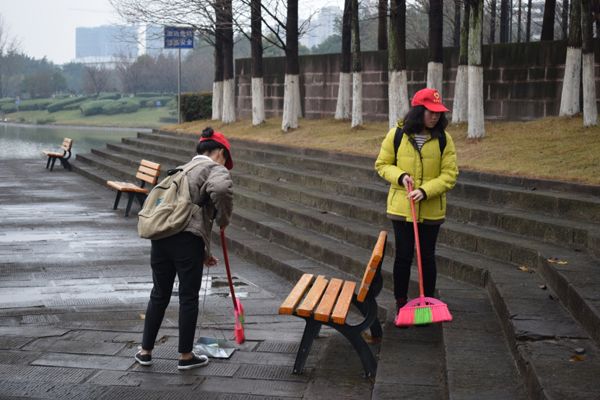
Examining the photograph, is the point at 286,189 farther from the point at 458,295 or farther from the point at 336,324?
the point at 336,324

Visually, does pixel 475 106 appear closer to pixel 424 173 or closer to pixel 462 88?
pixel 462 88


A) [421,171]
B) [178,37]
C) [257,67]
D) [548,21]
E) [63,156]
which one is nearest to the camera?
[421,171]

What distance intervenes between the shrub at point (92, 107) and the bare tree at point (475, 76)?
55.1 meters

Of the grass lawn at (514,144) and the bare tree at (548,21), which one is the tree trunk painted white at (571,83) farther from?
the bare tree at (548,21)

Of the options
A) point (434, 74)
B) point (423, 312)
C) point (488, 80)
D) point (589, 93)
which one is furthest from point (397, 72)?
point (423, 312)

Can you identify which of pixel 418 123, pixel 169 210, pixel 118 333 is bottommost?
pixel 118 333

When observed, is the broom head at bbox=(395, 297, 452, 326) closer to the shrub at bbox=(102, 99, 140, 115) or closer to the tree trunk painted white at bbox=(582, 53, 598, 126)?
the tree trunk painted white at bbox=(582, 53, 598, 126)

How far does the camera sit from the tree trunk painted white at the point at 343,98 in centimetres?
2261

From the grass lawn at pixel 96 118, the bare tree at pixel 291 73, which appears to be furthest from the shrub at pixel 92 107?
the bare tree at pixel 291 73

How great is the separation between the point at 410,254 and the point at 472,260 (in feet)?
5.07

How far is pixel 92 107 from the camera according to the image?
70062 mm

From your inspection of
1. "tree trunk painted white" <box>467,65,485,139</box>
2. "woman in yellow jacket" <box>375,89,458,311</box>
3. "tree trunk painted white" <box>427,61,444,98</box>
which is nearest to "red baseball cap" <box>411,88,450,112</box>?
"woman in yellow jacket" <box>375,89,458,311</box>

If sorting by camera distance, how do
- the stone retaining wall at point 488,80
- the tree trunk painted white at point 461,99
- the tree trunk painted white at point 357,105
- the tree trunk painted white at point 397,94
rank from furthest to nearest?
the tree trunk painted white at point 357,105 < the tree trunk painted white at point 397,94 < the tree trunk painted white at point 461,99 < the stone retaining wall at point 488,80

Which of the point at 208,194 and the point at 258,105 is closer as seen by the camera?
the point at 208,194
